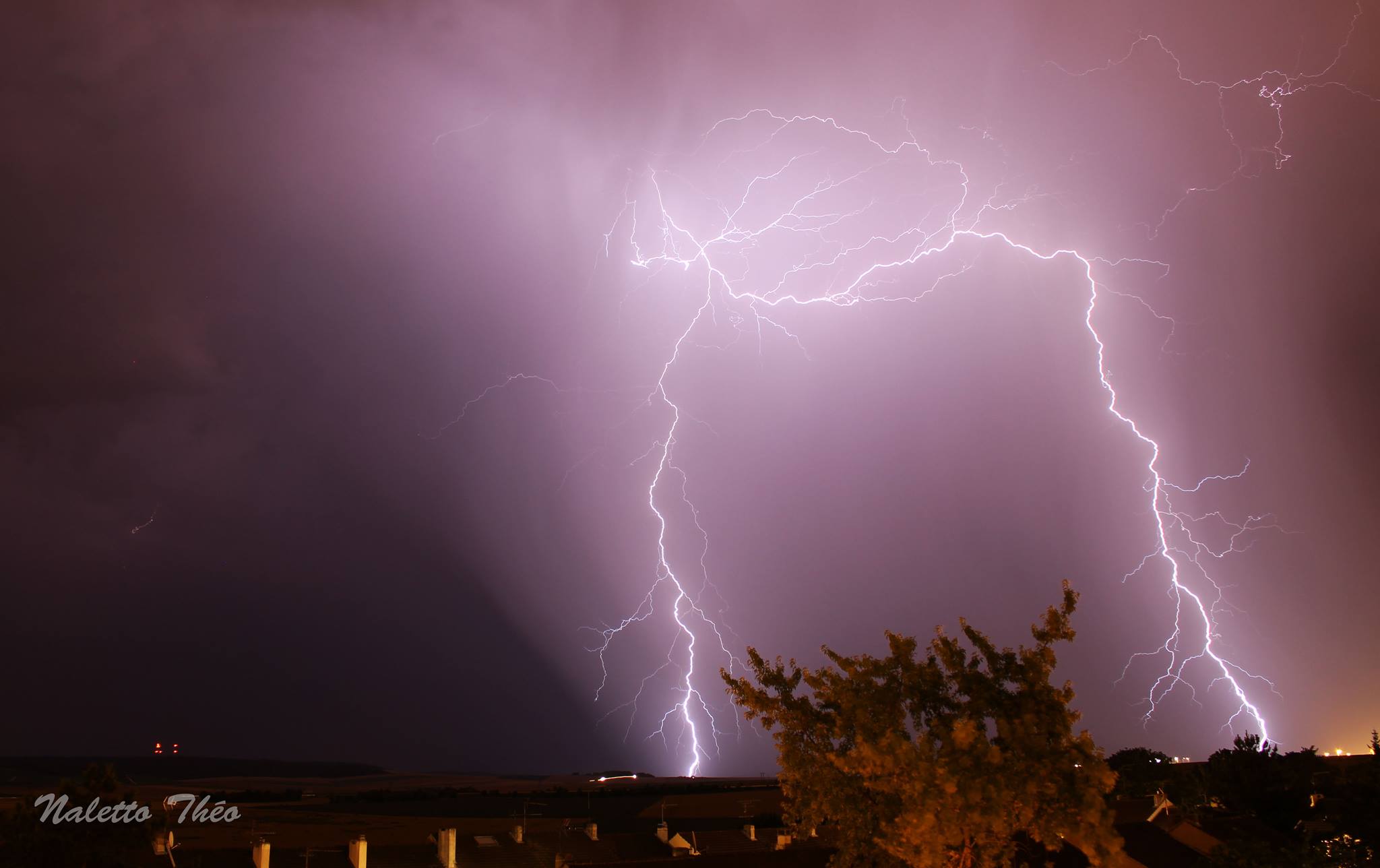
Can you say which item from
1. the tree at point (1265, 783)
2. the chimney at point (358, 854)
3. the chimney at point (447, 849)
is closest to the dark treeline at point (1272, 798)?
the tree at point (1265, 783)

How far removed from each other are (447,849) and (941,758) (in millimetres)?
12945

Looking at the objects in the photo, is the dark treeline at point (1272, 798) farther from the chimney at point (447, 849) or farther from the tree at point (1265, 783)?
the chimney at point (447, 849)

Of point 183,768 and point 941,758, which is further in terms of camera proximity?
point 183,768

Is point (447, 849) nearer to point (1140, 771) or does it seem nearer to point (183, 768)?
point (1140, 771)

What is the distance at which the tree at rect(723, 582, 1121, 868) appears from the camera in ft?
30.5

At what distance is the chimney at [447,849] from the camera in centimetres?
1809

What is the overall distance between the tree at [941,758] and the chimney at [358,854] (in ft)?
32.8

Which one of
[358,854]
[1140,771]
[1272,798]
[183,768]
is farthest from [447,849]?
[183,768]

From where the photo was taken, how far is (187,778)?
6831 cm

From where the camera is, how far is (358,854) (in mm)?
17484

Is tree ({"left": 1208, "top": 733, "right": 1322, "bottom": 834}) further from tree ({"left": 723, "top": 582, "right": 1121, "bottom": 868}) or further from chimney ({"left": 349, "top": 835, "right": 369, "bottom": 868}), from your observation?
chimney ({"left": 349, "top": 835, "right": 369, "bottom": 868})

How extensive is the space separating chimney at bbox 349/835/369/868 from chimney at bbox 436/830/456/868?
1476mm

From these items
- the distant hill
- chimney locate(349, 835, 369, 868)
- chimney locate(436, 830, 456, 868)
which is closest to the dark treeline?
chimney locate(436, 830, 456, 868)

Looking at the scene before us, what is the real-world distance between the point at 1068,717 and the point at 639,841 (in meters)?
15.4
